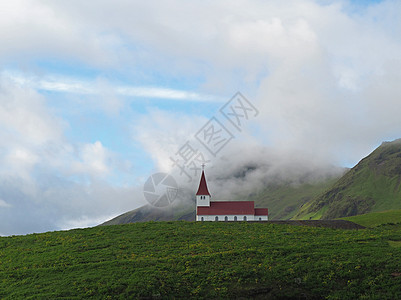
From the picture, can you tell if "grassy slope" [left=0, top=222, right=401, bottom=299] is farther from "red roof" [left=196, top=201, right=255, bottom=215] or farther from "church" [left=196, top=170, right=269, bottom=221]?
"red roof" [left=196, top=201, right=255, bottom=215]

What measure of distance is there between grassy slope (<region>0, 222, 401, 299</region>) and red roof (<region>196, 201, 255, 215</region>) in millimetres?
44474

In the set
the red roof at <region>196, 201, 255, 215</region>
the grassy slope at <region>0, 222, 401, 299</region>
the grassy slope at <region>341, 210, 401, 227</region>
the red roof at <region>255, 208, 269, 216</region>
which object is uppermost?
the red roof at <region>196, 201, 255, 215</region>

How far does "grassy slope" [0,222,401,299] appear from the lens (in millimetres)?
36844

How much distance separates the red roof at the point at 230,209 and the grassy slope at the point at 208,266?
4447 centimetres

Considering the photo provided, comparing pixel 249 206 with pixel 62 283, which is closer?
pixel 62 283

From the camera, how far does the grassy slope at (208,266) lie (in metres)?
36.8

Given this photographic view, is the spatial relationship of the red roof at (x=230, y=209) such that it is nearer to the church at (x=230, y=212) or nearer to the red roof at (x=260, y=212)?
the church at (x=230, y=212)

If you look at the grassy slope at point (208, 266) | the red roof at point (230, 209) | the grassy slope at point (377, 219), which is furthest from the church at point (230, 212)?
the grassy slope at point (208, 266)

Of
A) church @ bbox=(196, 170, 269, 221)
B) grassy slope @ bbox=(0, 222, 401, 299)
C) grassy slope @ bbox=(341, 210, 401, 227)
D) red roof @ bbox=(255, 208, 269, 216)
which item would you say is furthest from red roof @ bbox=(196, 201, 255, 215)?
grassy slope @ bbox=(0, 222, 401, 299)

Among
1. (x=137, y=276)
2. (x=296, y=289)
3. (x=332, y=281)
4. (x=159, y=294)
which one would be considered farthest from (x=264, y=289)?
(x=137, y=276)

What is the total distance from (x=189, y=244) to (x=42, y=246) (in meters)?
20.0

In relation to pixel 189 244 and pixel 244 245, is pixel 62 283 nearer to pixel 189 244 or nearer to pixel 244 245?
pixel 189 244

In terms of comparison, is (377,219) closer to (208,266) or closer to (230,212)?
(230,212)

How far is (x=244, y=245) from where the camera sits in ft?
166
